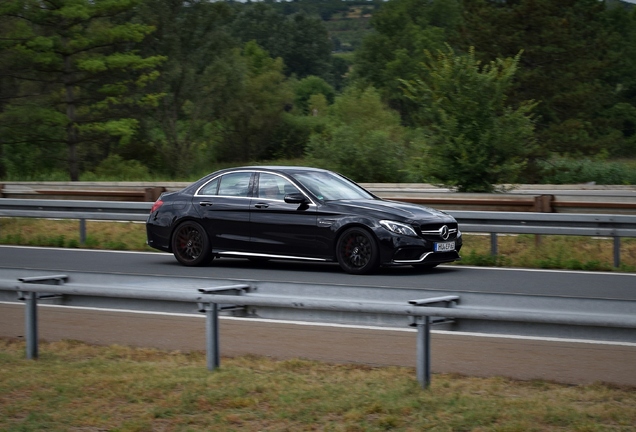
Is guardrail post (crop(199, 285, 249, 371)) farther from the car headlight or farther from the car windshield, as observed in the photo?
the car windshield

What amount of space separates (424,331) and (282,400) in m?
1.03

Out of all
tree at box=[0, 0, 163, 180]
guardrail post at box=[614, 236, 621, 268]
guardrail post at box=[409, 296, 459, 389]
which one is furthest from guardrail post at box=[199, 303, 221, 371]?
tree at box=[0, 0, 163, 180]

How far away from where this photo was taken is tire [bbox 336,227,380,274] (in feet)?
43.8

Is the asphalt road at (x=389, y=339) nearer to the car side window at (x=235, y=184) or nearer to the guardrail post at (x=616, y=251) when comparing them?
the guardrail post at (x=616, y=251)

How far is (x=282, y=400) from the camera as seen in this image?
6.41 m

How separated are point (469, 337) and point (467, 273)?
528 cm

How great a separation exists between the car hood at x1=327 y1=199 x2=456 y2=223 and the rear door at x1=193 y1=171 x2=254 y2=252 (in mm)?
1429

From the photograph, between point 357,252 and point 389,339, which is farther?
point 357,252

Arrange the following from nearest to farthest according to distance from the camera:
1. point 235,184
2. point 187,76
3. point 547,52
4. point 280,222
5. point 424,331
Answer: point 424,331
point 280,222
point 235,184
point 547,52
point 187,76

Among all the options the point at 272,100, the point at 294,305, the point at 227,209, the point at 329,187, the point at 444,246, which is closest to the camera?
the point at 294,305

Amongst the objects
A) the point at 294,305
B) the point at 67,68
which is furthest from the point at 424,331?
the point at 67,68

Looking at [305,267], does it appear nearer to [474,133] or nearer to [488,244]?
[488,244]

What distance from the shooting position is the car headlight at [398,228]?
521 inches

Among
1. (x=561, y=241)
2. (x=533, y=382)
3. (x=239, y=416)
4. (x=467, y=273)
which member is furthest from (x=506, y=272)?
(x=239, y=416)
